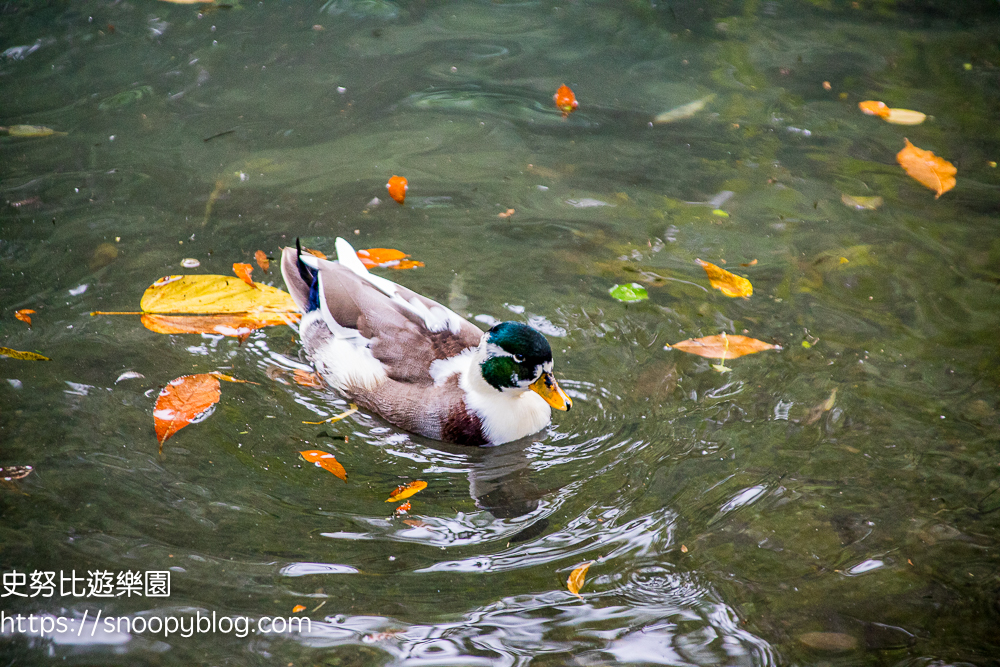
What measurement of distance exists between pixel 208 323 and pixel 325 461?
123 cm

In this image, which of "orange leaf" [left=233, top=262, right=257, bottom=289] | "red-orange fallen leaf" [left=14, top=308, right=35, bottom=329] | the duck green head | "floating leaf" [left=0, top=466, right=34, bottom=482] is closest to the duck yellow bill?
the duck green head

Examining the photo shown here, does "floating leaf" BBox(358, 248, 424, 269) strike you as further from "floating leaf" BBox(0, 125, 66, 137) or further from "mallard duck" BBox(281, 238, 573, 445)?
"floating leaf" BBox(0, 125, 66, 137)

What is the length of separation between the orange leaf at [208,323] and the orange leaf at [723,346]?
90.4 inches

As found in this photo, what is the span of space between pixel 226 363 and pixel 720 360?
2.57m

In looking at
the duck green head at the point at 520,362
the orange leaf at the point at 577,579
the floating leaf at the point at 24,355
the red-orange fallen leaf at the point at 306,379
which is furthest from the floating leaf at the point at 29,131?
the orange leaf at the point at 577,579

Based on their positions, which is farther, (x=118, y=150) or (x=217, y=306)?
(x=118, y=150)

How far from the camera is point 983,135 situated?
6430mm

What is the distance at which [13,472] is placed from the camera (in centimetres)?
383

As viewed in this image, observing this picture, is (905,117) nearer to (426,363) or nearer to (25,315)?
(426,363)

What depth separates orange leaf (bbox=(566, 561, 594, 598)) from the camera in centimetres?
349

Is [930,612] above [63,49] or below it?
below

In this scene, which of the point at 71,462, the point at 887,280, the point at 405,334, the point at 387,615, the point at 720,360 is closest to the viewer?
the point at 387,615

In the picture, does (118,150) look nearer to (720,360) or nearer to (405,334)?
(405,334)

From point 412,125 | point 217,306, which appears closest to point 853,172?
point 412,125
